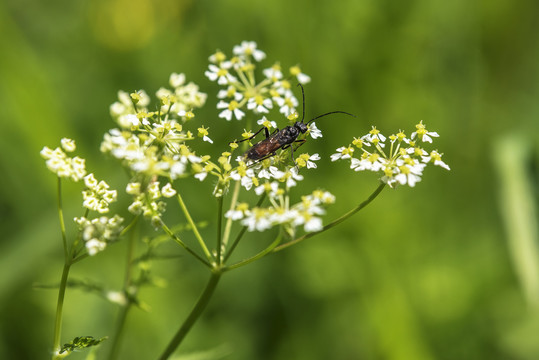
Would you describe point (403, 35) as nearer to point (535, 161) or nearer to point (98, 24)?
point (535, 161)

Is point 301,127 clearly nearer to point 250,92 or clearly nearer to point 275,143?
point 275,143

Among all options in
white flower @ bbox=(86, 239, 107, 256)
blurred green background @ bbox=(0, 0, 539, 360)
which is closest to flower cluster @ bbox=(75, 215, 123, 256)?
white flower @ bbox=(86, 239, 107, 256)

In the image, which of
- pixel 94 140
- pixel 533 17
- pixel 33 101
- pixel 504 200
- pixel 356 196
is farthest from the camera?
pixel 533 17

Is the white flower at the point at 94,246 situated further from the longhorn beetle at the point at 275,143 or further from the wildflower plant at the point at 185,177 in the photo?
the longhorn beetle at the point at 275,143

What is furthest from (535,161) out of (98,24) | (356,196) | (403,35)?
(98,24)

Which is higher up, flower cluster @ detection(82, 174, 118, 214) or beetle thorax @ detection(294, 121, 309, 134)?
beetle thorax @ detection(294, 121, 309, 134)

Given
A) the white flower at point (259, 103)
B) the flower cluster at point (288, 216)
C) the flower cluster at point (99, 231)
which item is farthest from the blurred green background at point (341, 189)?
the flower cluster at point (288, 216)

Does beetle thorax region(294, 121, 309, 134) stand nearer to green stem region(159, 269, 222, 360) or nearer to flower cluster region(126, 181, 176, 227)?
flower cluster region(126, 181, 176, 227)
